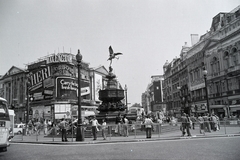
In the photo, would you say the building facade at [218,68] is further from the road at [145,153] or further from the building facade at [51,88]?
the building facade at [51,88]

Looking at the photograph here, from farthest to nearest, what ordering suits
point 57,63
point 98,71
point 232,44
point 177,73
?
point 98,71, point 177,73, point 57,63, point 232,44

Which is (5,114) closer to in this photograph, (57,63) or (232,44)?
(232,44)

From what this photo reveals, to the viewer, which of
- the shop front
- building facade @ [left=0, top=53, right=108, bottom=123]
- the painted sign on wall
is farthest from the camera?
the painted sign on wall

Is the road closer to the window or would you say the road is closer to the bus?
the bus

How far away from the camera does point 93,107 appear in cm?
7150

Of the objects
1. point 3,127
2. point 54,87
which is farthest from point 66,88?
point 3,127

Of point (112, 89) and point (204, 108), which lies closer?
point (112, 89)

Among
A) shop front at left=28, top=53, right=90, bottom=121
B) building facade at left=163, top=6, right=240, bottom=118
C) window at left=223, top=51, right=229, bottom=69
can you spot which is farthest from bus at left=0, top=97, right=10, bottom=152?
shop front at left=28, top=53, right=90, bottom=121

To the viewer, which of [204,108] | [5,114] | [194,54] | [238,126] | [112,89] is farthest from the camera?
[194,54]

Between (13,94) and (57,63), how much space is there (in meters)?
23.0

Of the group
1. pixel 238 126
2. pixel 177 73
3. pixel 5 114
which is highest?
pixel 177 73

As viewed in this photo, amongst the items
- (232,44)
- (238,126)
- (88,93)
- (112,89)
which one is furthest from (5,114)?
(88,93)

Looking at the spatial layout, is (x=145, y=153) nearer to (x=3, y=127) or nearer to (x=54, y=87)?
(x=3, y=127)

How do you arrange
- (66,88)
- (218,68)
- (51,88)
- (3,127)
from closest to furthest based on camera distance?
(3,127) < (218,68) < (51,88) < (66,88)
